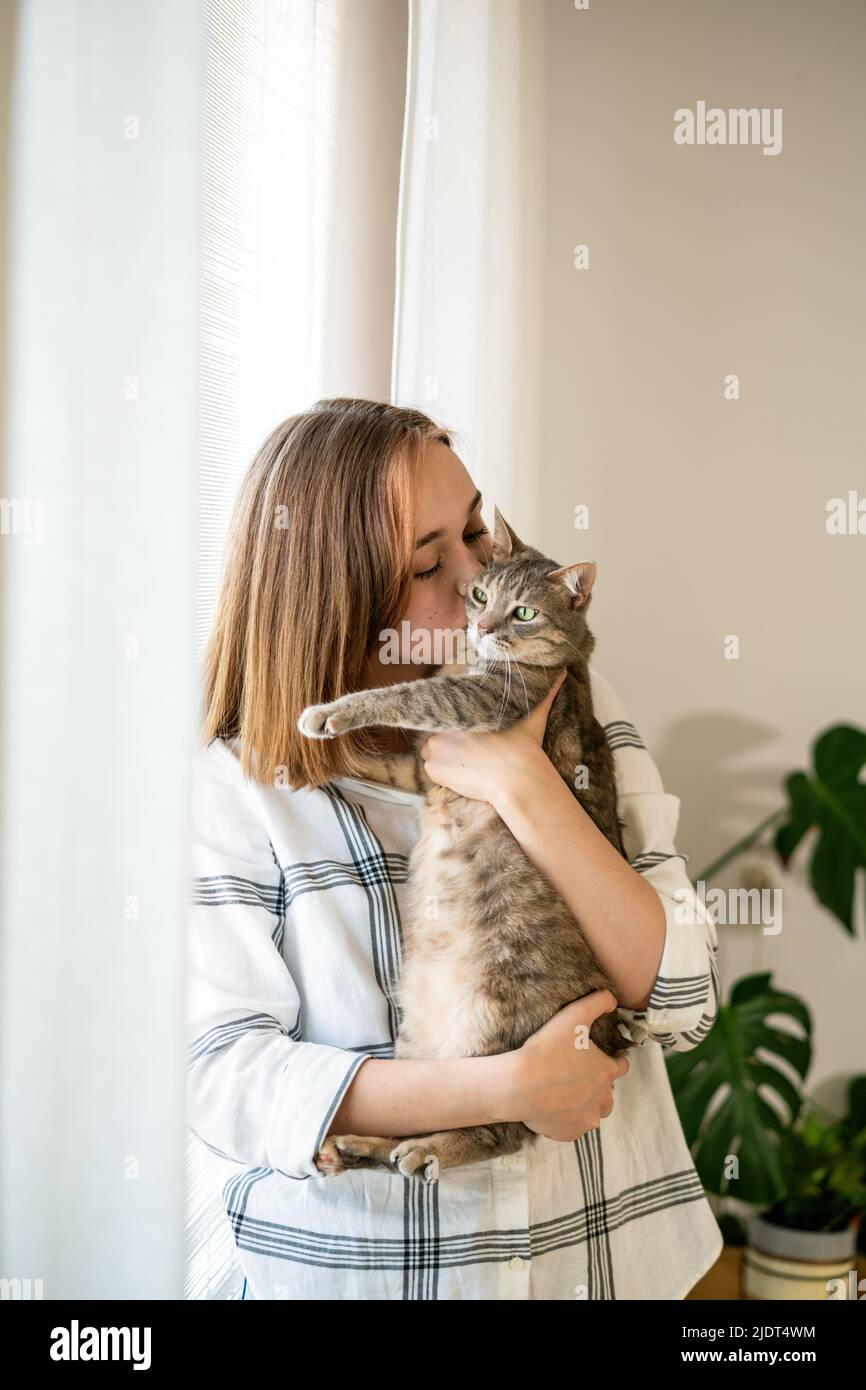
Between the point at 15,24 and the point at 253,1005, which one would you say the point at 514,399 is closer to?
the point at 15,24

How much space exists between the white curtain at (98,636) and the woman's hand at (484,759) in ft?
0.88

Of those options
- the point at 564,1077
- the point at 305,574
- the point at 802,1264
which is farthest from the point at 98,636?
the point at 802,1264

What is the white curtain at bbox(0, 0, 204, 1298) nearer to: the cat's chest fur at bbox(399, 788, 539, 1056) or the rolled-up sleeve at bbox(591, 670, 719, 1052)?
the cat's chest fur at bbox(399, 788, 539, 1056)

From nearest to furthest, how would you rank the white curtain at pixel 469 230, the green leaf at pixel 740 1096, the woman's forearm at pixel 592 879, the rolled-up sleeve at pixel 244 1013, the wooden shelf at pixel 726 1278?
the rolled-up sleeve at pixel 244 1013, the woman's forearm at pixel 592 879, the white curtain at pixel 469 230, the green leaf at pixel 740 1096, the wooden shelf at pixel 726 1278

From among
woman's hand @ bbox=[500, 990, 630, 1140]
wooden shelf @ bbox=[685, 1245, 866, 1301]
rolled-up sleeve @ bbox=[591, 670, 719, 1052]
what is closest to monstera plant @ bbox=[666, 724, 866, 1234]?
wooden shelf @ bbox=[685, 1245, 866, 1301]

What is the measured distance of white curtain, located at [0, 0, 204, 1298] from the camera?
965 millimetres

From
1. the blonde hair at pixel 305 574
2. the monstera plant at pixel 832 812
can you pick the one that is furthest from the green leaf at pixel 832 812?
the blonde hair at pixel 305 574

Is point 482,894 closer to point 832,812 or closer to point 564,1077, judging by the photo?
point 564,1077

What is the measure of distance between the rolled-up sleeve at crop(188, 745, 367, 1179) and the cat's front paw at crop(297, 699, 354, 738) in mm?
96

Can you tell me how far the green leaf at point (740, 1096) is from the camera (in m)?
1.80

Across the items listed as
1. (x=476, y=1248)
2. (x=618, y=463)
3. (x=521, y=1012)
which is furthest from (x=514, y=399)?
(x=476, y=1248)

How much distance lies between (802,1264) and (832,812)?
809mm

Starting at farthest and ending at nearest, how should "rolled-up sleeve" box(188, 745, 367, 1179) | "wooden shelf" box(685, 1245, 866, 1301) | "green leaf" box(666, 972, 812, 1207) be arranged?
1. "wooden shelf" box(685, 1245, 866, 1301)
2. "green leaf" box(666, 972, 812, 1207)
3. "rolled-up sleeve" box(188, 745, 367, 1179)

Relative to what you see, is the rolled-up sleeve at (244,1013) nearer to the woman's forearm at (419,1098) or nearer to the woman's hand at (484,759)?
the woman's forearm at (419,1098)
